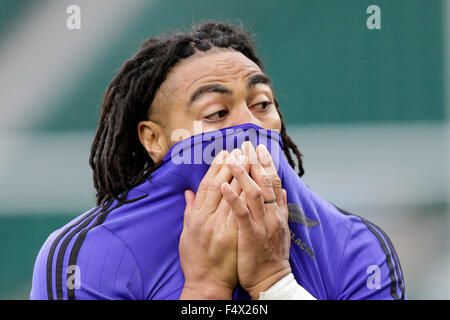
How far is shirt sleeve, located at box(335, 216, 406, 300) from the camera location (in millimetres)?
2018

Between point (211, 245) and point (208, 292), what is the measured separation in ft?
0.51

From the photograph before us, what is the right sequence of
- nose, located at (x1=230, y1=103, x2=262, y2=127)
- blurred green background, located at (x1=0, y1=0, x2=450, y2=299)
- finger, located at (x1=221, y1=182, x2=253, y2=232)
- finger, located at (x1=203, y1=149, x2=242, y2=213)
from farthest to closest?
blurred green background, located at (x1=0, y1=0, x2=450, y2=299) < nose, located at (x1=230, y1=103, x2=262, y2=127) < finger, located at (x1=203, y1=149, x2=242, y2=213) < finger, located at (x1=221, y1=182, x2=253, y2=232)

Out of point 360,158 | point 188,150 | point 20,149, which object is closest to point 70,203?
point 20,149

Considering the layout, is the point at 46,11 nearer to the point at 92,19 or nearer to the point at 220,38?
the point at 92,19

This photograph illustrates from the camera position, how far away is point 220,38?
2.43 metres

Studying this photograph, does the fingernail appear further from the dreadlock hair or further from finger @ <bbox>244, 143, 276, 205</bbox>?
the dreadlock hair

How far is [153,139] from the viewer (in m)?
2.38

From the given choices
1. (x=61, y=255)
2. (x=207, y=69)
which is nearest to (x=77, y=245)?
(x=61, y=255)

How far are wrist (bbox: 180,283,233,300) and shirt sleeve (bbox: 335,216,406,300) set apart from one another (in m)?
0.43

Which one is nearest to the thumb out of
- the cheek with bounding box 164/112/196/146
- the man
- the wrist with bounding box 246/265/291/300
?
the man

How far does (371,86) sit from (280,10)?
1117 millimetres

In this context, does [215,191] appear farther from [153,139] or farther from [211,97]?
[153,139]

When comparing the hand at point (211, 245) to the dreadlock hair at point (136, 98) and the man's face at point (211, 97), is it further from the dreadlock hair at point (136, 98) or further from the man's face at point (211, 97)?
the dreadlock hair at point (136, 98)
